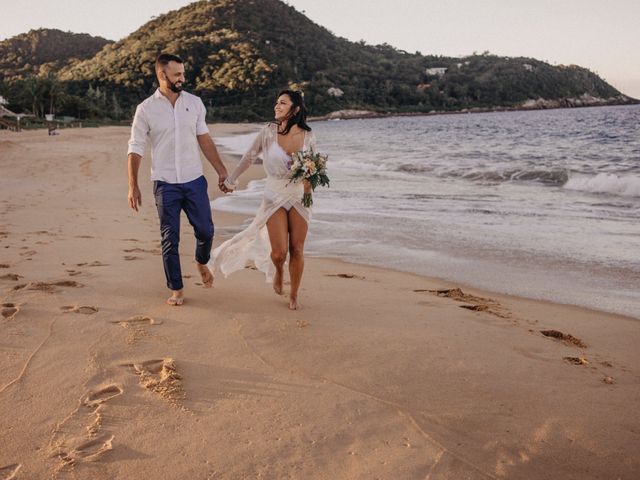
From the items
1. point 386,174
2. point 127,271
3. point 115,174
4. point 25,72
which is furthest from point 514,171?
point 25,72

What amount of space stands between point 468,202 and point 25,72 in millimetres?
153347

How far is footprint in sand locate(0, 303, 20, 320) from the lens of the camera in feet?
13.8

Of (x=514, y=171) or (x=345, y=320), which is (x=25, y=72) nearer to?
(x=514, y=171)

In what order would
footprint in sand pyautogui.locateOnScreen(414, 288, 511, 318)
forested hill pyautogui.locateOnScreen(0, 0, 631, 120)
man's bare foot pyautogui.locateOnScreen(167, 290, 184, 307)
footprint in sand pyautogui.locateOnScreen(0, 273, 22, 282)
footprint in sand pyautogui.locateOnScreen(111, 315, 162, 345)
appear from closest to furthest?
footprint in sand pyautogui.locateOnScreen(111, 315, 162, 345) < man's bare foot pyautogui.locateOnScreen(167, 290, 184, 307) < footprint in sand pyautogui.locateOnScreen(414, 288, 511, 318) < footprint in sand pyautogui.locateOnScreen(0, 273, 22, 282) < forested hill pyautogui.locateOnScreen(0, 0, 631, 120)

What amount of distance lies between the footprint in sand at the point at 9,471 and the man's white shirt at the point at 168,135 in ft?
9.27

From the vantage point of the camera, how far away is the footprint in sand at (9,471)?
2340 mm

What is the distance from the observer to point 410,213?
1096 cm

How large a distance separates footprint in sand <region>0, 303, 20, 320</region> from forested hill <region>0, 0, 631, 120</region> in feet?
300

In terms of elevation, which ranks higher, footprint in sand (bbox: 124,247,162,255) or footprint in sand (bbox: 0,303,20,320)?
footprint in sand (bbox: 0,303,20,320)

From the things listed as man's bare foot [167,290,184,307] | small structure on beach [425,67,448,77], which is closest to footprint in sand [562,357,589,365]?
man's bare foot [167,290,184,307]

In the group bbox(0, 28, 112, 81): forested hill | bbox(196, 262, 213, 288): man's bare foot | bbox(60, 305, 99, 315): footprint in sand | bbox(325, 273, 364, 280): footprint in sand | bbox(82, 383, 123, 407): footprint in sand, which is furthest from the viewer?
→ bbox(0, 28, 112, 81): forested hill

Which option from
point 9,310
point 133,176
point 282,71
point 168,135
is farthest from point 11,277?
point 282,71

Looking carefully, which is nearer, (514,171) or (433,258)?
(433,258)

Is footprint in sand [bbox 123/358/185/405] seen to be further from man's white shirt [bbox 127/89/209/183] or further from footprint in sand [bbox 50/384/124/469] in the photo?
man's white shirt [bbox 127/89/209/183]
